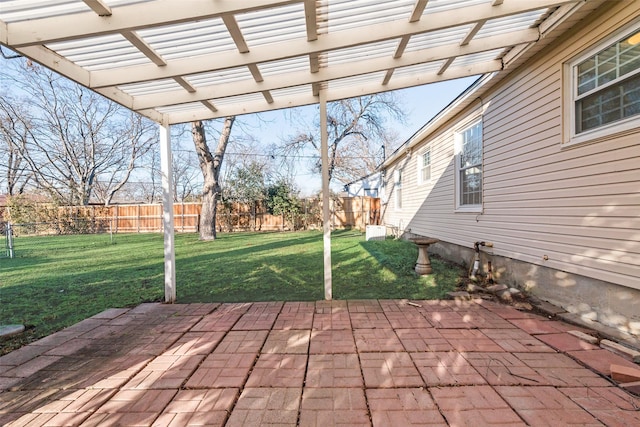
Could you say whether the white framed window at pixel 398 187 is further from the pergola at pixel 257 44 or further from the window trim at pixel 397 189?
the pergola at pixel 257 44

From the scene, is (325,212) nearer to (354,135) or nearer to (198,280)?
(198,280)

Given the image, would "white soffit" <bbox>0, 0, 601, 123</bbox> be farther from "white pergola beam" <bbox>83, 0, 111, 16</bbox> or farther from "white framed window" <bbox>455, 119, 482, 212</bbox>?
"white framed window" <bbox>455, 119, 482, 212</bbox>

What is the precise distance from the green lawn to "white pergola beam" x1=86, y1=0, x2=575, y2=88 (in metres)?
2.90

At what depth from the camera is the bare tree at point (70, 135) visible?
744 inches

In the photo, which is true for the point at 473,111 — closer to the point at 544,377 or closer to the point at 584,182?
the point at 584,182

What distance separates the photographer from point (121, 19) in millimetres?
2191

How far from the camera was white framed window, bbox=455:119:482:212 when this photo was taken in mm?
5633

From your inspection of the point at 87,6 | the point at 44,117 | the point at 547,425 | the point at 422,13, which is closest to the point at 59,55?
the point at 87,6

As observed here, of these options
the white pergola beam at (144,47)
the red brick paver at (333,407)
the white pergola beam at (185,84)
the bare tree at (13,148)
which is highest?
→ the bare tree at (13,148)

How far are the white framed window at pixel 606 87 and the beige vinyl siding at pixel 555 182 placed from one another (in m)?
0.10

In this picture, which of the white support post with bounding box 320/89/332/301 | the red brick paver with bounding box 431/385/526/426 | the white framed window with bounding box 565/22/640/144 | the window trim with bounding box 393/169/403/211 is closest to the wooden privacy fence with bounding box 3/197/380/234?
the window trim with bounding box 393/169/403/211

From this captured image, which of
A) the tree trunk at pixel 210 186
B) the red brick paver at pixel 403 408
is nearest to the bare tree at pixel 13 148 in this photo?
the tree trunk at pixel 210 186

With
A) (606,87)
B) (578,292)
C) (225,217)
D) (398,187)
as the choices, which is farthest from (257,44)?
(225,217)

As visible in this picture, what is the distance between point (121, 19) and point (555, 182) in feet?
15.6
